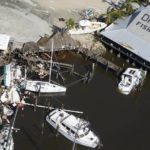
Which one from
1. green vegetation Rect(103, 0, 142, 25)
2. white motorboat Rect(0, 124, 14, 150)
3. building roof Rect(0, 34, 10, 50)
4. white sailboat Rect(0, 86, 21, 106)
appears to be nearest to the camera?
white motorboat Rect(0, 124, 14, 150)

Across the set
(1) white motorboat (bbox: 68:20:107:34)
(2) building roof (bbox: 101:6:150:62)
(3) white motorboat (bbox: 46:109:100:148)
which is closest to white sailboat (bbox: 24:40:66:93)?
(3) white motorboat (bbox: 46:109:100:148)

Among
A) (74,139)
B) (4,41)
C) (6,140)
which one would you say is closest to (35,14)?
(4,41)

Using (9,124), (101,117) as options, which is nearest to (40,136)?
(9,124)

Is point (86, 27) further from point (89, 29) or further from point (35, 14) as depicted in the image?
point (35, 14)

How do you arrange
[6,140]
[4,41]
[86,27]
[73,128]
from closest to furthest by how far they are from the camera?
[6,140]
[73,128]
[4,41]
[86,27]

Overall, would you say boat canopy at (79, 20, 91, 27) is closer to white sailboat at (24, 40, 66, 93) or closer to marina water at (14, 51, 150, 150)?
marina water at (14, 51, 150, 150)

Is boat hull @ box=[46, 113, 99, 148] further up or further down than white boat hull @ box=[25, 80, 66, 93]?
further down
